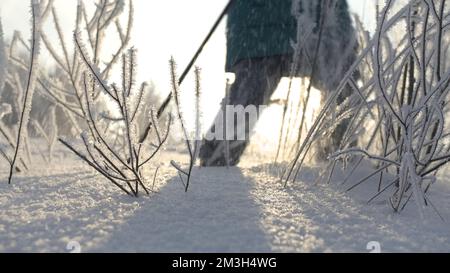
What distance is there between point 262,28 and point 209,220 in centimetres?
128

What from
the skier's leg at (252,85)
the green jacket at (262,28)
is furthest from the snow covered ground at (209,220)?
the green jacket at (262,28)

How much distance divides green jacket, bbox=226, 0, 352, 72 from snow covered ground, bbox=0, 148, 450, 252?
0.90 metres

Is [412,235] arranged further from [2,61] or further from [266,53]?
[266,53]

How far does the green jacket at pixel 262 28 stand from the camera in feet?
6.09

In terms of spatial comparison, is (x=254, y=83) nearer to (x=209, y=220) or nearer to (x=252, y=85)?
(x=252, y=85)

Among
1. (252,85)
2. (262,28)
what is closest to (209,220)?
(252,85)

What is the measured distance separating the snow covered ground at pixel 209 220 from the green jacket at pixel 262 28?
90 cm

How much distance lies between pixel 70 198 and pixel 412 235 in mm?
662

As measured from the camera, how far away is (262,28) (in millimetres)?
1892

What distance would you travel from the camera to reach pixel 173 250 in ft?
2.04

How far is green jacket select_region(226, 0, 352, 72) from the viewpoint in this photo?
1855 millimetres

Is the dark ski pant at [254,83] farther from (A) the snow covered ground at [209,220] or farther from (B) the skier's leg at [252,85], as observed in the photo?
(A) the snow covered ground at [209,220]
